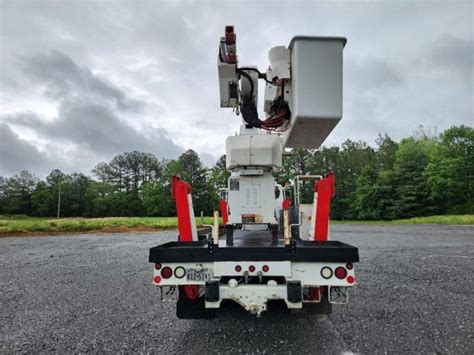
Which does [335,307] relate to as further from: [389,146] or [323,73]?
[389,146]

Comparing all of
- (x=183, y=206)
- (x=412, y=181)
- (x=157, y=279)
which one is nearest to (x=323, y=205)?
(x=183, y=206)

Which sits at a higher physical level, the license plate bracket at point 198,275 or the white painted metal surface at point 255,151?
the white painted metal surface at point 255,151

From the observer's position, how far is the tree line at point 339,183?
160 ft

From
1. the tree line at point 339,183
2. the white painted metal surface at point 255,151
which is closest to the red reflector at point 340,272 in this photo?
the white painted metal surface at point 255,151

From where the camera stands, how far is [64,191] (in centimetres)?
7675

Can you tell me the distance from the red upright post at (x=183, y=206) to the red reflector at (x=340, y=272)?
1.76 meters

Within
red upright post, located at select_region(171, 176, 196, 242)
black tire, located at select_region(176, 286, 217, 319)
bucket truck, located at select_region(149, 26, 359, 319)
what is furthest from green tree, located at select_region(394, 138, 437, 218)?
black tire, located at select_region(176, 286, 217, 319)

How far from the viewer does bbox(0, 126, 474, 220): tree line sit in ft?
160

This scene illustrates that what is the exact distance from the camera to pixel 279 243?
394 centimetres

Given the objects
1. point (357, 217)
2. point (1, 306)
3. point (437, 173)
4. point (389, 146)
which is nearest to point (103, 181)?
point (357, 217)

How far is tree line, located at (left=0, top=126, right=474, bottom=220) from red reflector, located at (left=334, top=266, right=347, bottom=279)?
32.2 metres

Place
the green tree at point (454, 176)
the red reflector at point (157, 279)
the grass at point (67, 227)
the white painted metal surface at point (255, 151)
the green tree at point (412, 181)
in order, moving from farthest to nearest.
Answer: the green tree at point (412, 181), the green tree at point (454, 176), the grass at point (67, 227), the white painted metal surface at point (255, 151), the red reflector at point (157, 279)

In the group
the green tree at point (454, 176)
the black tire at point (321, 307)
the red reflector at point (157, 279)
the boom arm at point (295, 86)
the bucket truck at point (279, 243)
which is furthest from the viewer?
the green tree at point (454, 176)

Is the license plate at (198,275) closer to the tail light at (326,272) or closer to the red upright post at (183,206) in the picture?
the red upright post at (183,206)
